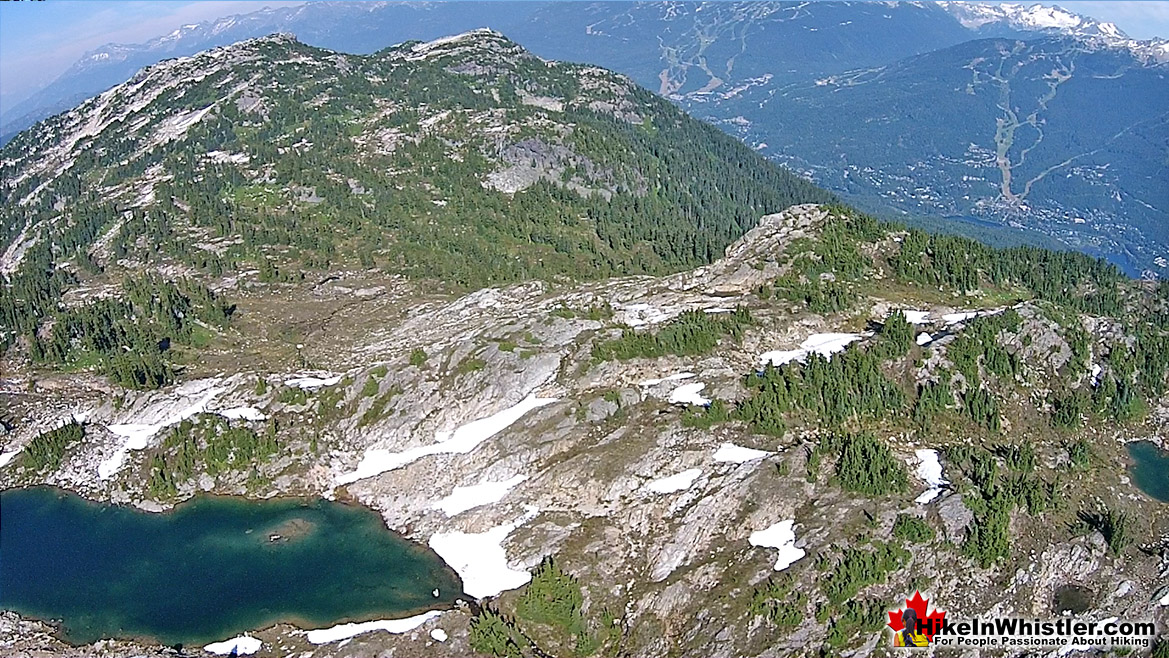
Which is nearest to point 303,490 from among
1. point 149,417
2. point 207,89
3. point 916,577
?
point 149,417

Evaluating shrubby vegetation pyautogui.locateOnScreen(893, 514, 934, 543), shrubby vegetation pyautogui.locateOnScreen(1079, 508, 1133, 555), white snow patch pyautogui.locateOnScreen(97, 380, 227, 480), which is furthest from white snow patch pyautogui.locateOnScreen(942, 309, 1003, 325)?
white snow patch pyautogui.locateOnScreen(97, 380, 227, 480)

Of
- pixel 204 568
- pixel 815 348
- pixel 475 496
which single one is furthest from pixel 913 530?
pixel 204 568

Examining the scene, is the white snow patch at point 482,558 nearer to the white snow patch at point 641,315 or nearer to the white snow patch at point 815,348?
the white snow patch at point 641,315

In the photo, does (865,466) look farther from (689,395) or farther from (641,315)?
(641,315)

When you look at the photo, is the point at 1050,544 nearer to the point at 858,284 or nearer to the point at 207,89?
the point at 858,284

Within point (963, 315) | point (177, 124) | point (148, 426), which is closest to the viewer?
point (148, 426)

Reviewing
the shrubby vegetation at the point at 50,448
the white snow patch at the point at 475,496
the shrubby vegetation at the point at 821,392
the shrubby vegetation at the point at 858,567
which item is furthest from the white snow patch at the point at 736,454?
the shrubby vegetation at the point at 50,448
